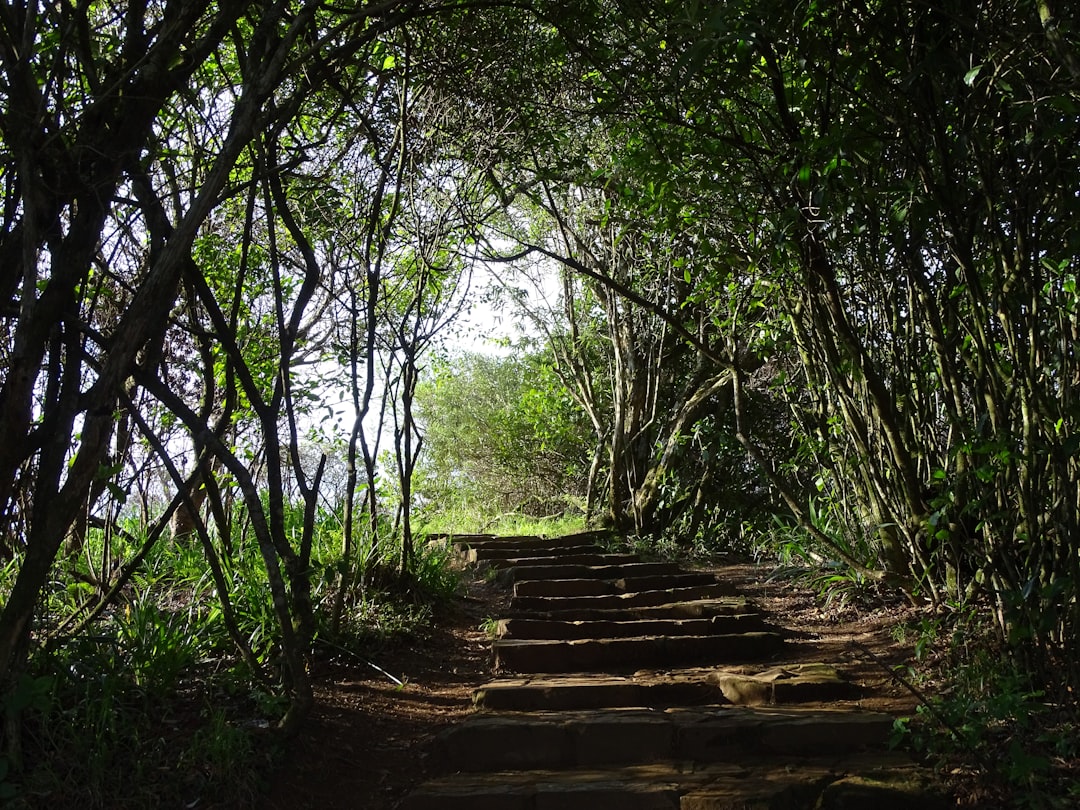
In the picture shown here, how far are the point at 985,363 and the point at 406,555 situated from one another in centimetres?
342

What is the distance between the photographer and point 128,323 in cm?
265

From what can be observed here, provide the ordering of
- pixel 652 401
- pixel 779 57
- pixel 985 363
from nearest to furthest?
1. pixel 985 363
2. pixel 779 57
3. pixel 652 401

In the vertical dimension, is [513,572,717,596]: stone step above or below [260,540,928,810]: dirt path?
above

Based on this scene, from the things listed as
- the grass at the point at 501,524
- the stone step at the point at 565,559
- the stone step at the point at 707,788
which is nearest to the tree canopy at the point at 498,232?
the stone step at the point at 707,788

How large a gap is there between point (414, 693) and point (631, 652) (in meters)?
1.15

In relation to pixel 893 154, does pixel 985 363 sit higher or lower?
lower

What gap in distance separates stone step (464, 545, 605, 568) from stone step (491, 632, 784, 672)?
9.24ft

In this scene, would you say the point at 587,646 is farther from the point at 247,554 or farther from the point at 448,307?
the point at 448,307

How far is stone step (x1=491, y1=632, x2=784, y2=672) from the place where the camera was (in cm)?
445

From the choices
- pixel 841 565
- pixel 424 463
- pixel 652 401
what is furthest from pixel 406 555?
pixel 424 463

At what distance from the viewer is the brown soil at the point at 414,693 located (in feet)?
10.3

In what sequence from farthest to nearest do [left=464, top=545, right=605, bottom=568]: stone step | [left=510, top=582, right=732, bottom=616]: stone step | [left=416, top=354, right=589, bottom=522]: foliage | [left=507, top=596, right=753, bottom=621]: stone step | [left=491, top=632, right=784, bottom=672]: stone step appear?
[left=416, top=354, right=589, bottom=522]: foliage → [left=464, top=545, right=605, bottom=568]: stone step → [left=510, top=582, right=732, bottom=616]: stone step → [left=507, top=596, right=753, bottom=621]: stone step → [left=491, top=632, right=784, bottom=672]: stone step

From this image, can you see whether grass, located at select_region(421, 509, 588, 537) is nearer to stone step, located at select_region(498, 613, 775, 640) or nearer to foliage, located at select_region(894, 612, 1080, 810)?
stone step, located at select_region(498, 613, 775, 640)

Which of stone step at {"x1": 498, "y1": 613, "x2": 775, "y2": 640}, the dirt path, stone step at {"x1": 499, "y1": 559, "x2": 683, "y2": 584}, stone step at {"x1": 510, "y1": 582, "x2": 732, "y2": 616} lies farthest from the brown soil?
stone step at {"x1": 499, "y1": 559, "x2": 683, "y2": 584}
